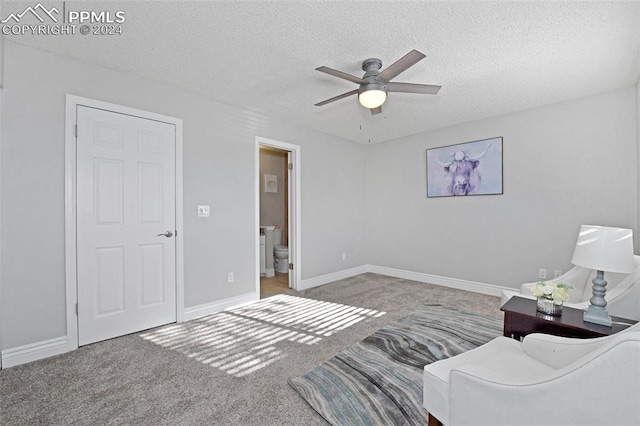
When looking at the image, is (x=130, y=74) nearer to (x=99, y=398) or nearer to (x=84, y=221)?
(x=84, y=221)

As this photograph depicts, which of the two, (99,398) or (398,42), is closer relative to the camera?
(99,398)

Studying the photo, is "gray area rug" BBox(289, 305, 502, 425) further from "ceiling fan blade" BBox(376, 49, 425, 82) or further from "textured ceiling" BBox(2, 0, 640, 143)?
"textured ceiling" BBox(2, 0, 640, 143)

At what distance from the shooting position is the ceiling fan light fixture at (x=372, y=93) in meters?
2.39

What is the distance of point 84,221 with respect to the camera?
101 inches

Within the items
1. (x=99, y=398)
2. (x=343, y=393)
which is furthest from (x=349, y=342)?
(x=99, y=398)

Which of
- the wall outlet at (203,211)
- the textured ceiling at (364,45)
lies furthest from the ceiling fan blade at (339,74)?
the wall outlet at (203,211)

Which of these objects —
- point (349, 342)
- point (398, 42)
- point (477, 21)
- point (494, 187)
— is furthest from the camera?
point (494, 187)

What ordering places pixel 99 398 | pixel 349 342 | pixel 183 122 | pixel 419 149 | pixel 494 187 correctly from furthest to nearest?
1. pixel 419 149
2. pixel 494 187
3. pixel 183 122
4. pixel 349 342
5. pixel 99 398

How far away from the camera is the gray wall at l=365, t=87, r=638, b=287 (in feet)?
10.6

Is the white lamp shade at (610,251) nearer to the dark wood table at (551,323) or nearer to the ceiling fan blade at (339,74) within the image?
the dark wood table at (551,323)

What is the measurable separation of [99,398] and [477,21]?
3565 millimetres

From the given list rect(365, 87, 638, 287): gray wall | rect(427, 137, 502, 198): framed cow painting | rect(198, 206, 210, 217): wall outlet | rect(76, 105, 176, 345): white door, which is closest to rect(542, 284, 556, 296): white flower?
rect(365, 87, 638, 287): gray wall

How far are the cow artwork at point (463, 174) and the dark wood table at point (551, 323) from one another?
2323mm

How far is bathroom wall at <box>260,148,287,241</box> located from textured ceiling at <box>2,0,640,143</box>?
8.54 ft
